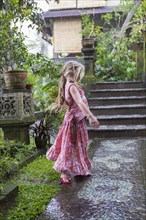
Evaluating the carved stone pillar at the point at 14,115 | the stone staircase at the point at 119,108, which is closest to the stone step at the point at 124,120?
the stone staircase at the point at 119,108

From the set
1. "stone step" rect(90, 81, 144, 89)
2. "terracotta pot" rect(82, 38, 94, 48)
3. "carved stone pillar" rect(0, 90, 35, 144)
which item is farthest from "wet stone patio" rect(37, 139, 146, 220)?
"terracotta pot" rect(82, 38, 94, 48)

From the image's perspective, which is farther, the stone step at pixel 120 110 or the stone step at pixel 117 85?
the stone step at pixel 117 85

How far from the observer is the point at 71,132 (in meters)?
3.63

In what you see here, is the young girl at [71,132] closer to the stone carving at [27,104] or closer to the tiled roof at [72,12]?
the stone carving at [27,104]

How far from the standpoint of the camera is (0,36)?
497 centimetres

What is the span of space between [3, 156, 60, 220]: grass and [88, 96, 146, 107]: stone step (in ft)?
13.4

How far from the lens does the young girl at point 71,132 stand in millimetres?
3523

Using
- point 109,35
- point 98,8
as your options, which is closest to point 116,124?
point 109,35

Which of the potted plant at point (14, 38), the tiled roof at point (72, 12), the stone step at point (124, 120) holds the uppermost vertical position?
the tiled roof at point (72, 12)

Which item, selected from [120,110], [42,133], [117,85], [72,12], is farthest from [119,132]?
[72,12]

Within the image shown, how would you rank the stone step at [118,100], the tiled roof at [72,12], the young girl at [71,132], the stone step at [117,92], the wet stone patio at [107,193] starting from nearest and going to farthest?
the wet stone patio at [107,193]
the young girl at [71,132]
the stone step at [118,100]
the stone step at [117,92]
the tiled roof at [72,12]

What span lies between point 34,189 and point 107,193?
0.79 metres

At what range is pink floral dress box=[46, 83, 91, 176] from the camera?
11.7ft

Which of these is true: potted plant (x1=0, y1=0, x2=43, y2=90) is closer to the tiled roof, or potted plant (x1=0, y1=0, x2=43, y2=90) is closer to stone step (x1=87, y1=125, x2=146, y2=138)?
stone step (x1=87, y1=125, x2=146, y2=138)
